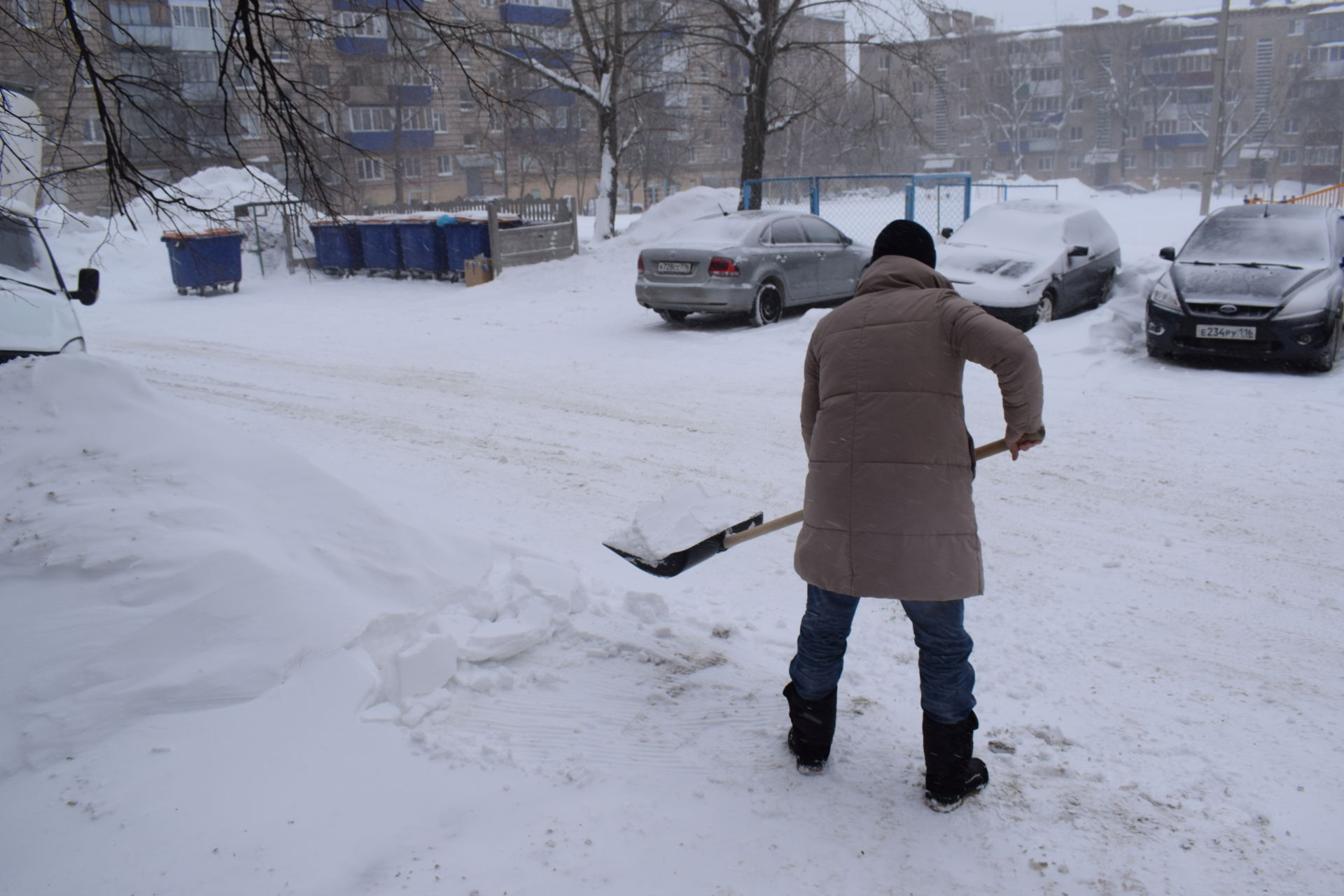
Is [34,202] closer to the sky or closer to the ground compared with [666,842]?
closer to the sky

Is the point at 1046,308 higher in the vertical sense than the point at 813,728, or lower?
higher

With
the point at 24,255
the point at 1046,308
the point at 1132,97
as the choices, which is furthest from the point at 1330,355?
the point at 1132,97

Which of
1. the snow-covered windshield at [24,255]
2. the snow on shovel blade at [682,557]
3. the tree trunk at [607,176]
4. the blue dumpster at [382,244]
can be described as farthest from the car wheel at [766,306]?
the tree trunk at [607,176]

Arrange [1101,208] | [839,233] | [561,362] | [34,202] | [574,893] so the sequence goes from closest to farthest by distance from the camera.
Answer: [574,893] → [34,202] → [561,362] → [839,233] → [1101,208]

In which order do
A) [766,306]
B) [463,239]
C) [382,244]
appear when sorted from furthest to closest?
[382,244]
[463,239]
[766,306]

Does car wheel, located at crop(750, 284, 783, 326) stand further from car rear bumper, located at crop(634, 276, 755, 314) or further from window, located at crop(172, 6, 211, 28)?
window, located at crop(172, 6, 211, 28)

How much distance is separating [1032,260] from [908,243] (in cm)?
964

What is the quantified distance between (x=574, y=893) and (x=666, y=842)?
0.33m

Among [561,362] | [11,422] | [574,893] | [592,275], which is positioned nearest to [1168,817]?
[574,893]

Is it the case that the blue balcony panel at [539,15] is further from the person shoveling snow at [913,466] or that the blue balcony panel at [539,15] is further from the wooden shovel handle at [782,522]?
the person shoveling snow at [913,466]

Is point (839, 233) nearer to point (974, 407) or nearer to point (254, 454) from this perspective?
point (974, 407)

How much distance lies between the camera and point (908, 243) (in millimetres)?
2906

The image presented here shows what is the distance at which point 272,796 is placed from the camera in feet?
9.27

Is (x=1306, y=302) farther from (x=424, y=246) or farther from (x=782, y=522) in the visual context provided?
(x=424, y=246)
